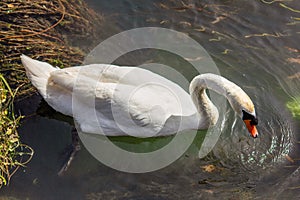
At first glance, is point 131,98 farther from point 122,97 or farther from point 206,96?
point 206,96

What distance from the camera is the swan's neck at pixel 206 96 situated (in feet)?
20.0

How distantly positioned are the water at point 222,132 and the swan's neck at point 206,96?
369 millimetres

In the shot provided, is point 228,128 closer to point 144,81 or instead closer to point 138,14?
point 144,81

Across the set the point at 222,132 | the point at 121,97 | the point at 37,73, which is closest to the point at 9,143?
the point at 37,73

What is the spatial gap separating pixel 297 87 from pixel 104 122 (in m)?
2.70

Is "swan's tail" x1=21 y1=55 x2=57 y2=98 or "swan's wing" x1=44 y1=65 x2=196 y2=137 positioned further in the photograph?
"swan's tail" x1=21 y1=55 x2=57 y2=98

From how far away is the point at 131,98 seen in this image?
6359mm

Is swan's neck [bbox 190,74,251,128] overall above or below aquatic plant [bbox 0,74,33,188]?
above

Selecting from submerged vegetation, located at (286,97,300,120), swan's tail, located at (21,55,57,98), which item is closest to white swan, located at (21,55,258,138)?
swan's tail, located at (21,55,57,98)

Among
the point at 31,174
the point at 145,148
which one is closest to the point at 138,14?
the point at 145,148

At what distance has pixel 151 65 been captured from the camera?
304 inches

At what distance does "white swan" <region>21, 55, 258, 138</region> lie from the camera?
6.38 meters

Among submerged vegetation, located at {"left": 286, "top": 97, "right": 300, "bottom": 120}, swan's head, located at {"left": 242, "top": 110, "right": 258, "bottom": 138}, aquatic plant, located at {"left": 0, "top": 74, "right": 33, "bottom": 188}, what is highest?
swan's head, located at {"left": 242, "top": 110, "right": 258, "bottom": 138}

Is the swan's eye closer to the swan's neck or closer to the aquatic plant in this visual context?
the swan's neck
